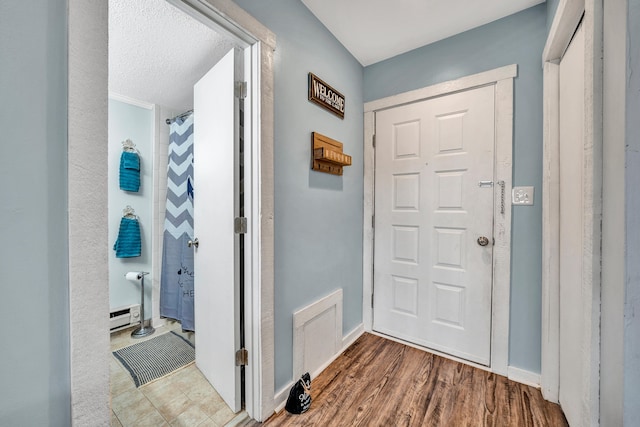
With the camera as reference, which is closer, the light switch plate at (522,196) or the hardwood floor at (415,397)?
the hardwood floor at (415,397)

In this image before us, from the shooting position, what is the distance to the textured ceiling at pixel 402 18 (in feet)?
5.18

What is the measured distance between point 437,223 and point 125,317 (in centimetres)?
305

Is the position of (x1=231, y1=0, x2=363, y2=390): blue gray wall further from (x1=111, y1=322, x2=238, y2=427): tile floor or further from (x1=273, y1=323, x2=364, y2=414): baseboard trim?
(x1=111, y1=322, x2=238, y2=427): tile floor

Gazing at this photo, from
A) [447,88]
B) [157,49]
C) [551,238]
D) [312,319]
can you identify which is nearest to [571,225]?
[551,238]

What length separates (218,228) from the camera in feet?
4.81

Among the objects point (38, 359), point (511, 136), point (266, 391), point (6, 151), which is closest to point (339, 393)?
point (266, 391)

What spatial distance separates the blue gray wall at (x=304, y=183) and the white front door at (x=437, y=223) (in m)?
0.33

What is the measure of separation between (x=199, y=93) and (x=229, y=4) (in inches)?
28.3

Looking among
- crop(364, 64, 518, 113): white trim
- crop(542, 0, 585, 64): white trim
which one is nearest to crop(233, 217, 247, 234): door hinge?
crop(364, 64, 518, 113): white trim

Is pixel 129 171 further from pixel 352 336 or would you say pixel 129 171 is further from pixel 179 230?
pixel 352 336

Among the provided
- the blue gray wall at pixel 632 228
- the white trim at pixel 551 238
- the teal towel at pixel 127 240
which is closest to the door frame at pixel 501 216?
the white trim at pixel 551 238

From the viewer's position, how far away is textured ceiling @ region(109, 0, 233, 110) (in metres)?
1.39

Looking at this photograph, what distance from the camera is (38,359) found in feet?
2.19

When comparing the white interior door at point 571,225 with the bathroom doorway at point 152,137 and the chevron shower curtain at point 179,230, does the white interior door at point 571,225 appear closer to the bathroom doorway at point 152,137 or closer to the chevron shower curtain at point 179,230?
the bathroom doorway at point 152,137
